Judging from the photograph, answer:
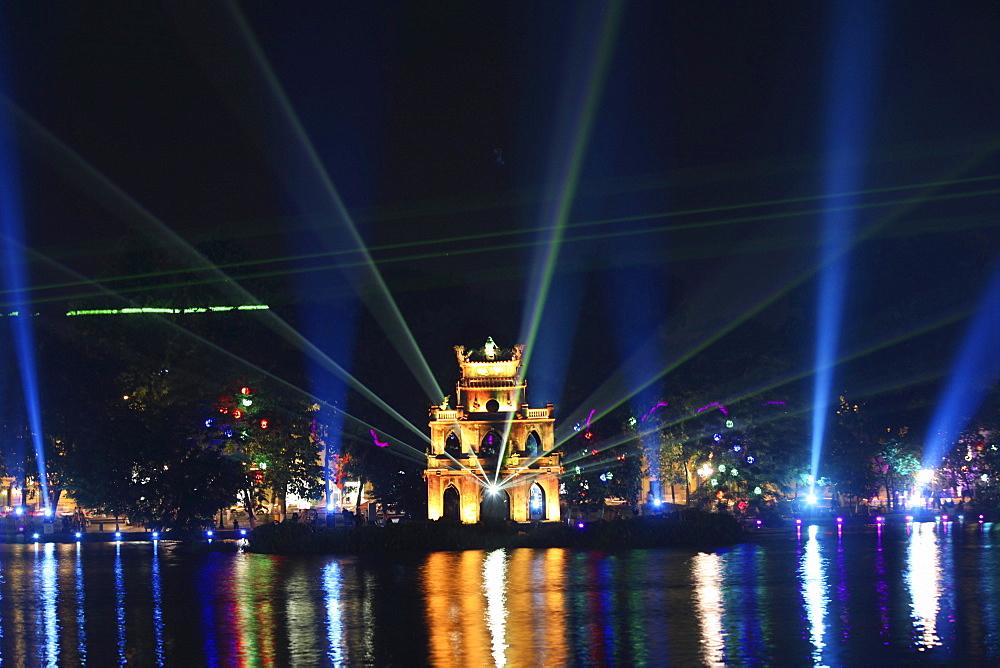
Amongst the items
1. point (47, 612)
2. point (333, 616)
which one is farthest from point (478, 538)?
point (333, 616)

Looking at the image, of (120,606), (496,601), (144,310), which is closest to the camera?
(496,601)

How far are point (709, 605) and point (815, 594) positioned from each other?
349 cm

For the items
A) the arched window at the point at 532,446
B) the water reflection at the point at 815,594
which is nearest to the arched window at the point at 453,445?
the arched window at the point at 532,446

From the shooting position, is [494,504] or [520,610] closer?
[520,610]

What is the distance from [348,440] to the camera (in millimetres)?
79500

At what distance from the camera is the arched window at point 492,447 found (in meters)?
72.1

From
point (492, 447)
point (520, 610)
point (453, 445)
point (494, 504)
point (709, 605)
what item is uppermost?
point (453, 445)

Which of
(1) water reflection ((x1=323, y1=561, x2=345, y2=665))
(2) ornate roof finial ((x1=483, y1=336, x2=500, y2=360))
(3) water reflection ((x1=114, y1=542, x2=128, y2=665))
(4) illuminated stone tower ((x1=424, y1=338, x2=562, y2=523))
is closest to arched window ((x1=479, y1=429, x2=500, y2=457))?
(4) illuminated stone tower ((x1=424, y1=338, x2=562, y2=523))

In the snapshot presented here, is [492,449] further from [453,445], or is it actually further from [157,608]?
[157,608]

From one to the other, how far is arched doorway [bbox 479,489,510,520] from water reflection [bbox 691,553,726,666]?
2790 centimetres

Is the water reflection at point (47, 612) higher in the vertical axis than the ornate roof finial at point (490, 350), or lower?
lower

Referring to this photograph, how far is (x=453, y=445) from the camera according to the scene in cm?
7312

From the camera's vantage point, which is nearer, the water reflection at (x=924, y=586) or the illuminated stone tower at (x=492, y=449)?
the water reflection at (x=924, y=586)

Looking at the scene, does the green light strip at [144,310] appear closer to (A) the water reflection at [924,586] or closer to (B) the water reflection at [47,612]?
(B) the water reflection at [47,612]
